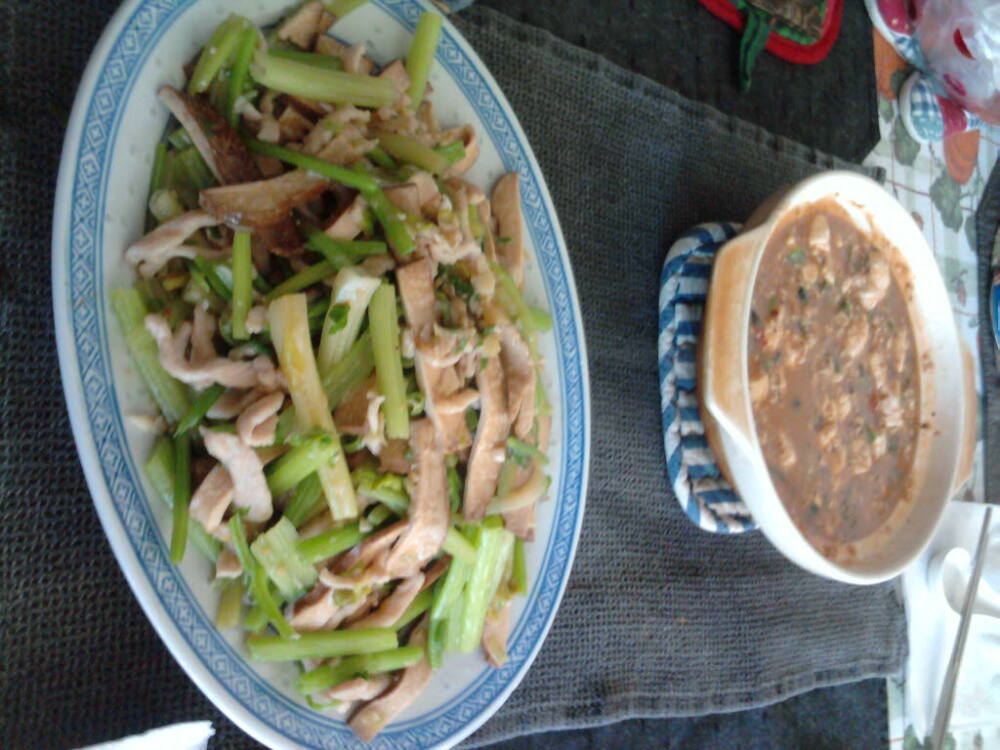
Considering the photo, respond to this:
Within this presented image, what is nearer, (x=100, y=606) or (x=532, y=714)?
(x=100, y=606)

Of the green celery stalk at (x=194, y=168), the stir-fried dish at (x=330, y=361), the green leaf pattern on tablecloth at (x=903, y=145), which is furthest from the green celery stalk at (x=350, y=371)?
the green leaf pattern on tablecloth at (x=903, y=145)

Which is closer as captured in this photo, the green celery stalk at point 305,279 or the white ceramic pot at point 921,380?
the green celery stalk at point 305,279

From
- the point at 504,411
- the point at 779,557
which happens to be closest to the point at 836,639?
the point at 779,557

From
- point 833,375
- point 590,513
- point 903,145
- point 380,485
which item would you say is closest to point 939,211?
point 903,145

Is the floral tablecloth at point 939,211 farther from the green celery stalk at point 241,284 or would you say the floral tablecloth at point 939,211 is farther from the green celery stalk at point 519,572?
the green celery stalk at point 241,284

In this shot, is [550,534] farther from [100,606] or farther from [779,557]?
[779,557]

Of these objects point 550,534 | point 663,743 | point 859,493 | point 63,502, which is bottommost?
point 663,743

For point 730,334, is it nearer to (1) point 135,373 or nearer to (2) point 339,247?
(2) point 339,247
